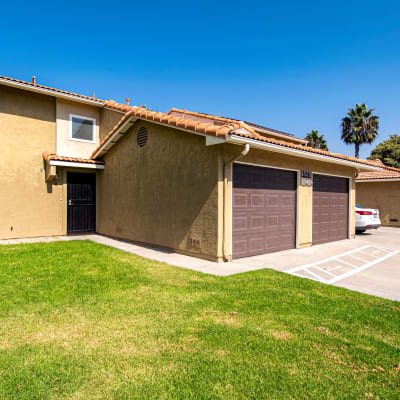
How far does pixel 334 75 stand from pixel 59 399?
14771 mm

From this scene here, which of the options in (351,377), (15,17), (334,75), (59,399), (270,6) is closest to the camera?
(59,399)

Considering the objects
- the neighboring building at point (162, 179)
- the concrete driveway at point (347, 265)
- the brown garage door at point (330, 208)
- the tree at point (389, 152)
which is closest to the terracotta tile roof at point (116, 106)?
the neighboring building at point (162, 179)

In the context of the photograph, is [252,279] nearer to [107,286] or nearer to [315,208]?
[107,286]

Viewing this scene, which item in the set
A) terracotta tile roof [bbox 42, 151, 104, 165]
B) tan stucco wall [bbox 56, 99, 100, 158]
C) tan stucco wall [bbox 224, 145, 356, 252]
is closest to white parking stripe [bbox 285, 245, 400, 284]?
tan stucco wall [bbox 224, 145, 356, 252]

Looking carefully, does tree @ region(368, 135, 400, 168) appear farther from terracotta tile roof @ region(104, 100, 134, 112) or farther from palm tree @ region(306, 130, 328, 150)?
terracotta tile roof @ region(104, 100, 134, 112)

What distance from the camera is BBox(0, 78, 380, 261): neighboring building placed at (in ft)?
24.7

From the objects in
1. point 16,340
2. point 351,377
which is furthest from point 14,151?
point 351,377

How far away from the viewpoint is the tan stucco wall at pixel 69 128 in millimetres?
11961

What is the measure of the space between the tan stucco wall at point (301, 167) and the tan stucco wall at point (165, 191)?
0.55m

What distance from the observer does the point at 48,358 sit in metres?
3.00

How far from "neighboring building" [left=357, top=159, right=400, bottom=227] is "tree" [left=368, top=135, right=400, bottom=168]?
21976 mm

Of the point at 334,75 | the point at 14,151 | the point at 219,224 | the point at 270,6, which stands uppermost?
the point at 270,6

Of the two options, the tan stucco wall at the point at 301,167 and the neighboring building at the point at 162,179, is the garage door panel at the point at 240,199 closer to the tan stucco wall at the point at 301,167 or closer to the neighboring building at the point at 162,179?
the neighboring building at the point at 162,179

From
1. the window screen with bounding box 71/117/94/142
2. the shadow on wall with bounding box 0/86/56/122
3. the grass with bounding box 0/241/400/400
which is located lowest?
the grass with bounding box 0/241/400/400
